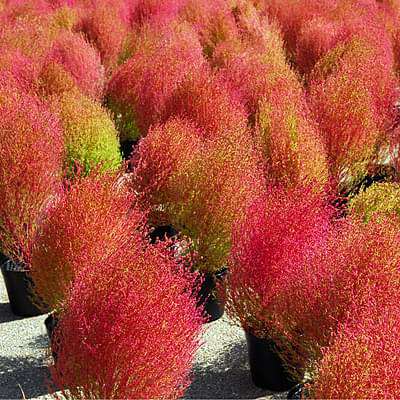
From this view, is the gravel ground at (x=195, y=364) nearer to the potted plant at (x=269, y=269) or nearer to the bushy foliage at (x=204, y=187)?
the potted plant at (x=269, y=269)

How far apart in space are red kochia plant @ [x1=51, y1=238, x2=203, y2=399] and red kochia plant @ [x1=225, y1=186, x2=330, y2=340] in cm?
56

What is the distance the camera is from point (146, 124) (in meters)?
6.55

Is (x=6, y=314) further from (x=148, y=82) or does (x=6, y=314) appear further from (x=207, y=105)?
(x=148, y=82)

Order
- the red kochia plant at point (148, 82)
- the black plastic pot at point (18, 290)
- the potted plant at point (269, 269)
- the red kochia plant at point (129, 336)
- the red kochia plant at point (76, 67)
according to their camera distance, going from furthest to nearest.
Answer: the red kochia plant at point (76, 67), the red kochia plant at point (148, 82), the black plastic pot at point (18, 290), the potted plant at point (269, 269), the red kochia plant at point (129, 336)

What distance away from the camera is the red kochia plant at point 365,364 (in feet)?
7.11

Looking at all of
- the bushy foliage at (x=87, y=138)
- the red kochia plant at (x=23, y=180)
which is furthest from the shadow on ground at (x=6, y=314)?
the bushy foliage at (x=87, y=138)

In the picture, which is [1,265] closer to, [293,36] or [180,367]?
[180,367]

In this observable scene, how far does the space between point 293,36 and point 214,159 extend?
6699 millimetres

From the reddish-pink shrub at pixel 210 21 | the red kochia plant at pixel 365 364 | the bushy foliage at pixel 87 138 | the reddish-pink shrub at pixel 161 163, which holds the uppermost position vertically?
the reddish-pink shrub at pixel 210 21

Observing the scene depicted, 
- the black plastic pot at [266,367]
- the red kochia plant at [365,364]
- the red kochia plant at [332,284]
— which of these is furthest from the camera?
the black plastic pot at [266,367]

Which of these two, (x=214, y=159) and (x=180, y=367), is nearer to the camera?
(x=180, y=367)

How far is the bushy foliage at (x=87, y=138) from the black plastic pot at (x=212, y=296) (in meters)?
1.52

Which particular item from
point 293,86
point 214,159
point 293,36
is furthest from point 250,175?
point 293,36

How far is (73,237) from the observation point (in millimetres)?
3457
